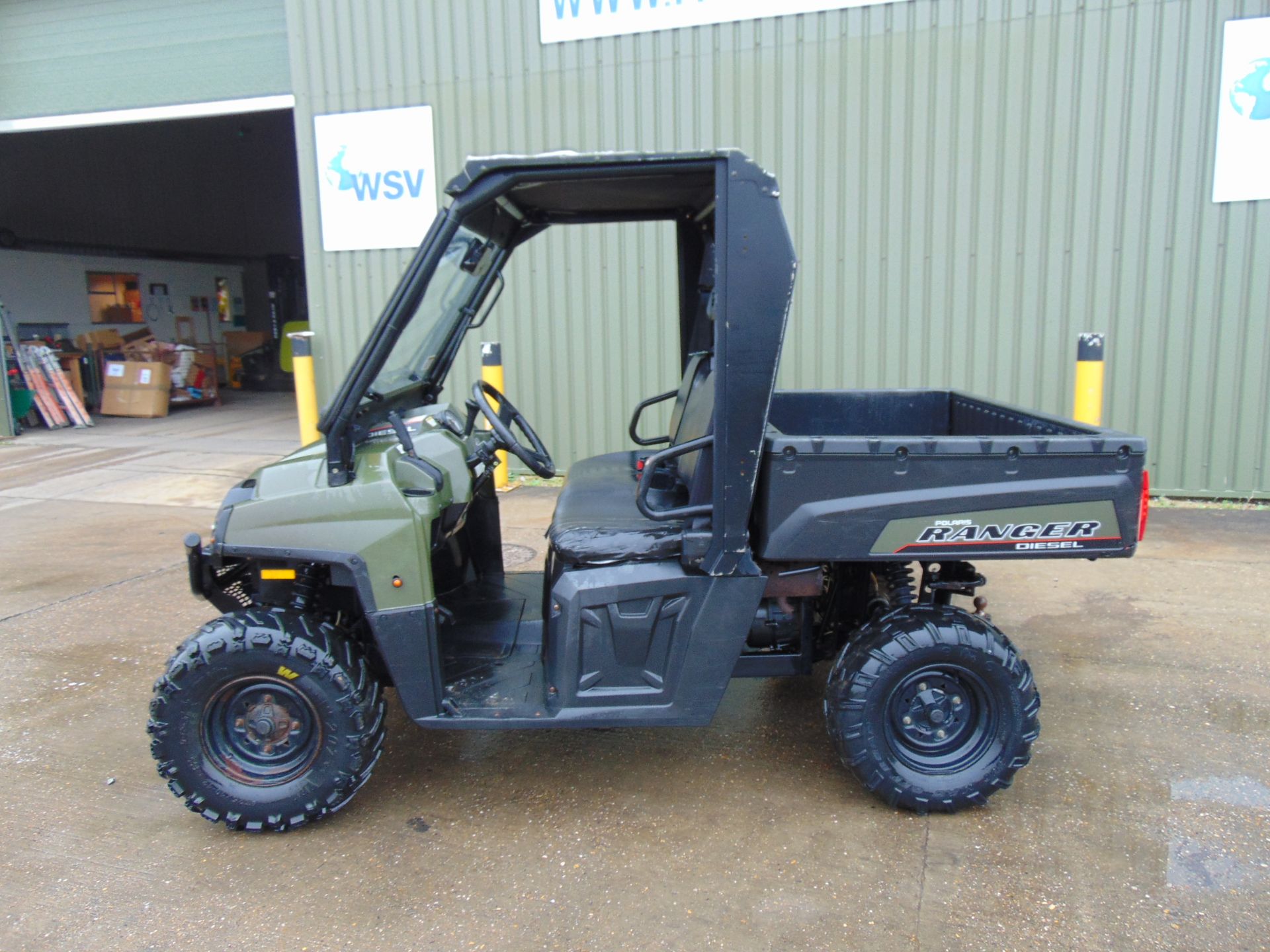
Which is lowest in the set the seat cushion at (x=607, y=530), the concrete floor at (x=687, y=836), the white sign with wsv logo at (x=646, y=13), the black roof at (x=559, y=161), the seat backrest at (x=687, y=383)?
the concrete floor at (x=687, y=836)

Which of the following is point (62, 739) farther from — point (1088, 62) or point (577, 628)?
point (1088, 62)

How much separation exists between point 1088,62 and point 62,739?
23.2ft

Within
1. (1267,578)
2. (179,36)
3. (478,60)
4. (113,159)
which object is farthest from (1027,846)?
(113,159)

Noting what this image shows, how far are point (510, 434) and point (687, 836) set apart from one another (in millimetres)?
1341

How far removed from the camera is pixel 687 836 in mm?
2691

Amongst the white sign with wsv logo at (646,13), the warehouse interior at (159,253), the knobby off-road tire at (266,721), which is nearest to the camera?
the knobby off-road tire at (266,721)

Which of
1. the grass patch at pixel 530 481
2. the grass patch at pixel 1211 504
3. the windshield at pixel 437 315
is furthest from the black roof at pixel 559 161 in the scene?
the grass patch at pixel 1211 504

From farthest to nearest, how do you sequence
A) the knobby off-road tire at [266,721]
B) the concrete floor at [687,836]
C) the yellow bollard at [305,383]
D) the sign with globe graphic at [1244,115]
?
1. the yellow bollard at [305,383]
2. the sign with globe graphic at [1244,115]
3. the knobby off-road tire at [266,721]
4. the concrete floor at [687,836]

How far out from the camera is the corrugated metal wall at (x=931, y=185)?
20.2 feet

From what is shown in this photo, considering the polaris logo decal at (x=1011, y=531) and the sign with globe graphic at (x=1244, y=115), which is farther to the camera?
the sign with globe graphic at (x=1244, y=115)

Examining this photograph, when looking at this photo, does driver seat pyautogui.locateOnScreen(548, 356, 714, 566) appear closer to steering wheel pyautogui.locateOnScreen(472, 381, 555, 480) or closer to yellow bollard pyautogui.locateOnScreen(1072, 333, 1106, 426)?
steering wheel pyautogui.locateOnScreen(472, 381, 555, 480)

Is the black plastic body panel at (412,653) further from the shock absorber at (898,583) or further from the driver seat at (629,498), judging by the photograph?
the shock absorber at (898,583)

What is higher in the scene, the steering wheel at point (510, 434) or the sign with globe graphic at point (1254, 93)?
the sign with globe graphic at point (1254, 93)

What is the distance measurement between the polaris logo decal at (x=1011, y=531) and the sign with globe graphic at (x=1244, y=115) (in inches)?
191
